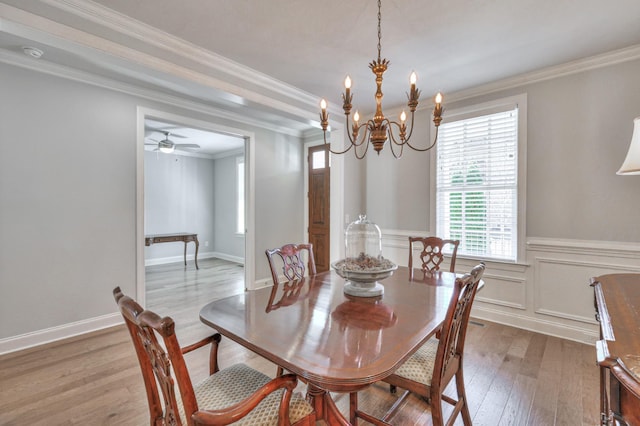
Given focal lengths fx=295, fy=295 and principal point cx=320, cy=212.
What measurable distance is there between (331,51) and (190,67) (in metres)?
1.25

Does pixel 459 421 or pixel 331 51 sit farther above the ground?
pixel 331 51

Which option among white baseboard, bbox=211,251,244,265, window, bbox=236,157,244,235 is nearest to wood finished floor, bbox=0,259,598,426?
white baseboard, bbox=211,251,244,265

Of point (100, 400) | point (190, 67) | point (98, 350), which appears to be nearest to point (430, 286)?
point (100, 400)

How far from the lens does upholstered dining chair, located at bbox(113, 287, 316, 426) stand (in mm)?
934

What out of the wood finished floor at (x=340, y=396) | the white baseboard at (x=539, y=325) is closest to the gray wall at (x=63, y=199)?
the wood finished floor at (x=340, y=396)

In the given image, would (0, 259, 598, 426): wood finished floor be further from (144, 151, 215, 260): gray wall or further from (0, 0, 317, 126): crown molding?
(144, 151, 215, 260): gray wall

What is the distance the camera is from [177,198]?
6.93 meters

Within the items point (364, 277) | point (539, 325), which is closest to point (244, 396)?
point (364, 277)

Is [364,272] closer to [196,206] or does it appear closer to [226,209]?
[226,209]

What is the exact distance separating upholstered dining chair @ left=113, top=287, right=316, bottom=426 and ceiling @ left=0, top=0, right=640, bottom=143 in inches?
77.9

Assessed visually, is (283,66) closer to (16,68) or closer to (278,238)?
(16,68)

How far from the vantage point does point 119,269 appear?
10.8ft

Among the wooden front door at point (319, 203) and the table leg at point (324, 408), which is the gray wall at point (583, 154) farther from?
the table leg at point (324, 408)

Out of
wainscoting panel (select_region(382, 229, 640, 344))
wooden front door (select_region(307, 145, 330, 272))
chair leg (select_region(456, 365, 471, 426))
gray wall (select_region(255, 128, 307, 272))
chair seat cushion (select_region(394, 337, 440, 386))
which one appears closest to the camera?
chair seat cushion (select_region(394, 337, 440, 386))
